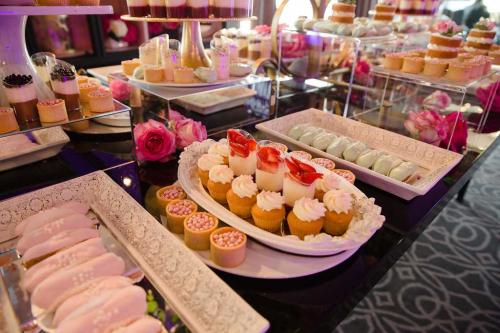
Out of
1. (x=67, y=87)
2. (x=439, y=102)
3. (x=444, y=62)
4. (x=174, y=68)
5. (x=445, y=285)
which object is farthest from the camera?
(x=439, y=102)

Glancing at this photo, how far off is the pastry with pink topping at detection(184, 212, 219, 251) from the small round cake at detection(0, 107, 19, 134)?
1.39 ft

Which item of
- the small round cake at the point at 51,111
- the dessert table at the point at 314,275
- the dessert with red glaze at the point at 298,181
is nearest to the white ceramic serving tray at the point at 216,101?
the dessert table at the point at 314,275

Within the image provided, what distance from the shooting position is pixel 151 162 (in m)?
1.02

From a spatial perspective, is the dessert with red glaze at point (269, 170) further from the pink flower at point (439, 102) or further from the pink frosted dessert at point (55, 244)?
the pink flower at point (439, 102)

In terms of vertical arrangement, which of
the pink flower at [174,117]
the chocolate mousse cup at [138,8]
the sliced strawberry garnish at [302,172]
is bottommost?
the pink flower at [174,117]

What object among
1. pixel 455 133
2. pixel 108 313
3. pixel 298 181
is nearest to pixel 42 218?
pixel 108 313

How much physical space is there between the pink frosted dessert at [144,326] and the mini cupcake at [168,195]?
0.28m

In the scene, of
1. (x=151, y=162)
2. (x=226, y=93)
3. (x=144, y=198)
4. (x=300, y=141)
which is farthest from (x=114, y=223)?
(x=226, y=93)

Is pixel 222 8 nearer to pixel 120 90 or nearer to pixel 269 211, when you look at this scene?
pixel 120 90

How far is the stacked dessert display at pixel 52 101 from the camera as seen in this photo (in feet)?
2.49

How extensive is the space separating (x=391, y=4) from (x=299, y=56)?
3.30 ft

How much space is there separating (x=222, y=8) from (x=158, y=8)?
0.20 m

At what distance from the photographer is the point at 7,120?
72cm

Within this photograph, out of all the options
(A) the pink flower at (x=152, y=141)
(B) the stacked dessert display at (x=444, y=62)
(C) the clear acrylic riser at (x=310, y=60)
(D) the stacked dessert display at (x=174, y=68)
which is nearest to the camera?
(A) the pink flower at (x=152, y=141)
